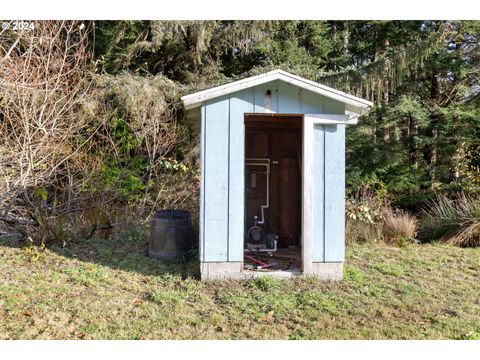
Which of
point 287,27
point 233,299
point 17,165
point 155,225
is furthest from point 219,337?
point 287,27

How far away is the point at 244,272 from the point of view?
4289mm

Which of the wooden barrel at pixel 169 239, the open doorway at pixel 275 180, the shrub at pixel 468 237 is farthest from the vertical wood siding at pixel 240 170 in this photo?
the shrub at pixel 468 237

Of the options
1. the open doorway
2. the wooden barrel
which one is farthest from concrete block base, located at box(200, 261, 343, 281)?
the open doorway

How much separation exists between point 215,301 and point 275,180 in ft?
8.97

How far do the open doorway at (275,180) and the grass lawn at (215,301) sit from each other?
117 centimetres

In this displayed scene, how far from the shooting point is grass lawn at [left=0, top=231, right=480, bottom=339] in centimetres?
311

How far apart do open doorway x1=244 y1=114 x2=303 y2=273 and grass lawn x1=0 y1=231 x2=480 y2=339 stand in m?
1.17

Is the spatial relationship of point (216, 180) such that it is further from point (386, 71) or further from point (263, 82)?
point (386, 71)

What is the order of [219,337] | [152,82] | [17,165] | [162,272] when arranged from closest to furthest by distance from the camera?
[219,337] < [162,272] < [17,165] < [152,82]

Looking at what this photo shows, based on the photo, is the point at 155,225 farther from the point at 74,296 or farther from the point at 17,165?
the point at 17,165

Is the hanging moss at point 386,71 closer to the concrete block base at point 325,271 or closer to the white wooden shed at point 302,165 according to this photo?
the white wooden shed at point 302,165

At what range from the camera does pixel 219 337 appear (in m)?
3.01

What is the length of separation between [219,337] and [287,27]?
8294 millimetres

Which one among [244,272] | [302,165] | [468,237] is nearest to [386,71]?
[468,237]
